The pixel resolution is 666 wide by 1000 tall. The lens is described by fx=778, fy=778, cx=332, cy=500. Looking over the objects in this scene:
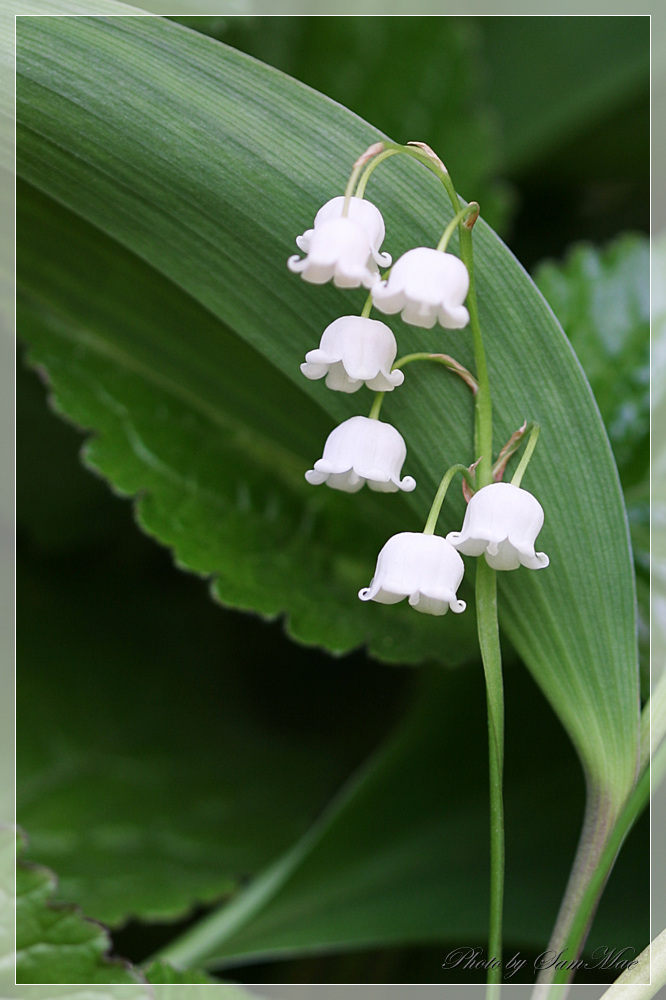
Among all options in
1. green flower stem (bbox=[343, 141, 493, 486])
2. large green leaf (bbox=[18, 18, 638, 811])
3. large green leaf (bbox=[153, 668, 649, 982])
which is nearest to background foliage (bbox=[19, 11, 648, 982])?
large green leaf (bbox=[153, 668, 649, 982])

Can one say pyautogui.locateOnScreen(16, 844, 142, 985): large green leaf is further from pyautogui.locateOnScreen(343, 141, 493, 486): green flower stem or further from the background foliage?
pyautogui.locateOnScreen(343, 141, 493, 486): green flower stem

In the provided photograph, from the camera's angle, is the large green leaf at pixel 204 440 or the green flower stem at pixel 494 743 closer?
the green flower stem at pixel 494 743

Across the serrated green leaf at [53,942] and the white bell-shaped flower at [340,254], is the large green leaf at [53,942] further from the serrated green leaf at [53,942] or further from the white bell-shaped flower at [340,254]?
the white bell-shaped flower at [340,254]

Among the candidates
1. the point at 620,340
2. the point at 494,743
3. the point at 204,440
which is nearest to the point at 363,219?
the point at 494,743

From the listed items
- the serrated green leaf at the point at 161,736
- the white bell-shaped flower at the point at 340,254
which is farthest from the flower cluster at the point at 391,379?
the serrated green leaf at the point at 161,736

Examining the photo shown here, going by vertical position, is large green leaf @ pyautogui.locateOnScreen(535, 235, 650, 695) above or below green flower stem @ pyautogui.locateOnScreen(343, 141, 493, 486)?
above

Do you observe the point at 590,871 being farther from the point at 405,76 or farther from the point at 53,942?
the point at 405,76
